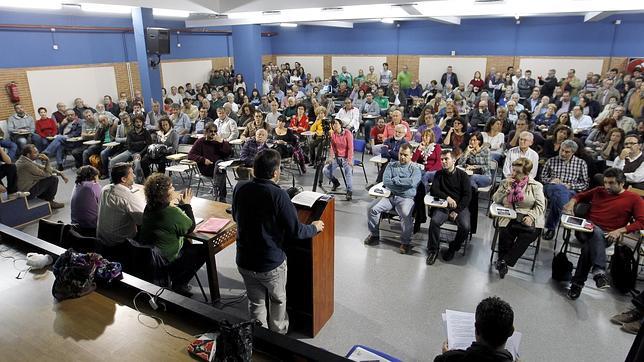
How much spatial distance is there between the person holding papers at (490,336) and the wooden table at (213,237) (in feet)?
6.97

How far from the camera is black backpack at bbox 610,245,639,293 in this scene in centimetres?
391

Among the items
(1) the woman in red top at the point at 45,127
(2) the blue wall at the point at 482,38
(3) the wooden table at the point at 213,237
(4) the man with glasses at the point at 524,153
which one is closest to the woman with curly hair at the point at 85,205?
(3) the wooden table at the point at 213,237

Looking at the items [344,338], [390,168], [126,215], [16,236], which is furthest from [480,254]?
[16,236]

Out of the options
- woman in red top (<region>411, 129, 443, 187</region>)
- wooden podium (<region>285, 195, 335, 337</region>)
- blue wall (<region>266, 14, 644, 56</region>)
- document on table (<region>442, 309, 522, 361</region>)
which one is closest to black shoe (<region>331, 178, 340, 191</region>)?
woman in red top (<region>411, 129, 443, 187</region>)

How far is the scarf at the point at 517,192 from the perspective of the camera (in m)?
4.35

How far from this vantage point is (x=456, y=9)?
782 centimetres

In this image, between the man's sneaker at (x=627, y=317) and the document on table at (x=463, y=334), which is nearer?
the document on table at (x=463, y=334)

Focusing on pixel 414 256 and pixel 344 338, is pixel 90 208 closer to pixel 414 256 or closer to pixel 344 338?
pixel 344 338

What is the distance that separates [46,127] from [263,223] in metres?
8.60

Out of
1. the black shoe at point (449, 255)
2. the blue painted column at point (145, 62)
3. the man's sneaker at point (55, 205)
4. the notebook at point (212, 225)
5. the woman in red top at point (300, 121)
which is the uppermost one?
the blue painted column at point (145, 62)

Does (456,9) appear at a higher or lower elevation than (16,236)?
higher

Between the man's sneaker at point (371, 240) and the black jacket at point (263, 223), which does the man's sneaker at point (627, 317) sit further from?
the black jacket at point (263, 223)

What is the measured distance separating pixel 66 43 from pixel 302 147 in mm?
7706

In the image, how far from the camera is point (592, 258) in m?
3.90
